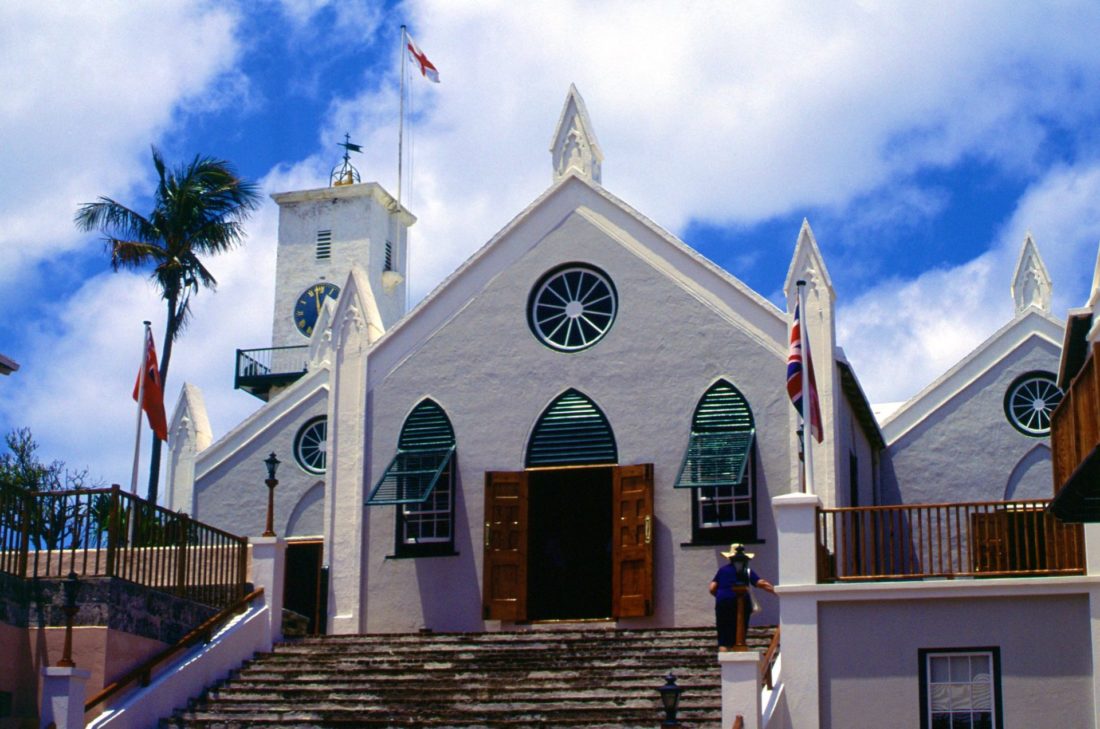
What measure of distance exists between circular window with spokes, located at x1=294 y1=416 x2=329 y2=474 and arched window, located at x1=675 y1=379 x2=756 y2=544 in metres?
9.75

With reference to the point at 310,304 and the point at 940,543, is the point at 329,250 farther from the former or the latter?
the point at 940,543

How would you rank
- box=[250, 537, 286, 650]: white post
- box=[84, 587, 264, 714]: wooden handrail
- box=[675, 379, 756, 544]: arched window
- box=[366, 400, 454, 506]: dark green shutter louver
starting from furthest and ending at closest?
box=[366, 400, 454, 506]: dark green shutter louver, box=[675, 379, 756, 544]: arched window, box=[250, 537, 286, 650]: white post, box=[84, 587, 264, 714]: wooden handrail

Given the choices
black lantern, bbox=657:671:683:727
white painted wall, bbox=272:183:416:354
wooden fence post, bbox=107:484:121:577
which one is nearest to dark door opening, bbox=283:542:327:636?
wooden fence post, bbox=107:484:121:577

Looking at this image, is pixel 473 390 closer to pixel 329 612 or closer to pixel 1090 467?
pixel 329 612

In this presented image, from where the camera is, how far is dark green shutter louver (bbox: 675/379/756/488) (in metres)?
23.0

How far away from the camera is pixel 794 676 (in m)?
18.8

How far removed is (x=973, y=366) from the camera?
29172 mm

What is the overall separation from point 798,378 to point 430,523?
6.41 meters

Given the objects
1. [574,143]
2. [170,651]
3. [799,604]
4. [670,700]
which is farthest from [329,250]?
[670,700]

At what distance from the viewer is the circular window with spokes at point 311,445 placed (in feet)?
103

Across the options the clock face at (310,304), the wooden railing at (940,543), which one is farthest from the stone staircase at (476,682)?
the clock face at (310,304)

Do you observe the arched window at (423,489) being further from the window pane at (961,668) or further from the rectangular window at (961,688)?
the window pane at (961,668)

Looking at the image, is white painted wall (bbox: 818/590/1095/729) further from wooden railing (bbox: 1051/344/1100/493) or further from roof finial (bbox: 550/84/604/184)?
roof finial (bbox: 550/84/604/184)

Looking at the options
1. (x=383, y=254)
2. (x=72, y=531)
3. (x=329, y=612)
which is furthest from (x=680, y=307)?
(x=383, y=254)
